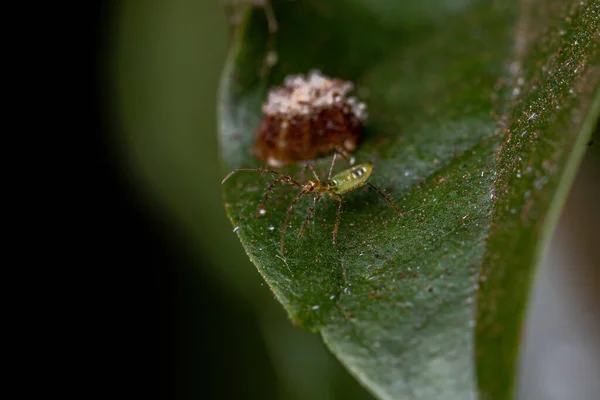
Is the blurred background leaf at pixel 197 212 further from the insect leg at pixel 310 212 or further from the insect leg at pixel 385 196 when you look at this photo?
the insect leg at pixel 385 196

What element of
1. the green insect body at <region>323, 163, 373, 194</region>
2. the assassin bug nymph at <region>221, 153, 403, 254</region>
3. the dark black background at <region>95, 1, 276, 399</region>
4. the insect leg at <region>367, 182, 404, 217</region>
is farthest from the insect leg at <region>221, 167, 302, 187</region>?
the dark black background at <region>95, 1, 276, 399</region>

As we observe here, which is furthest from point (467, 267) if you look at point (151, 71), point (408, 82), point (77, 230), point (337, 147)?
point (151, 71)

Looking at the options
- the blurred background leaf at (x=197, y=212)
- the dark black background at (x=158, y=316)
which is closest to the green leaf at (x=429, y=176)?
the blurred background leaf at (x=197, y=212)

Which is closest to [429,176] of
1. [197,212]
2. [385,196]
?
[385,196]

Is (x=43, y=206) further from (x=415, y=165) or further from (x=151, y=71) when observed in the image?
(x=415, y=165)

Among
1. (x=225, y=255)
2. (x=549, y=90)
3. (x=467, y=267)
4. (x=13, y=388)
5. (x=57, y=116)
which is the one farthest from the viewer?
(x=57, y=116)

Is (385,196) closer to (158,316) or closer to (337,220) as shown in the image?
(337,220)

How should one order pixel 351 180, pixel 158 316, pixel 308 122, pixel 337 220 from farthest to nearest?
pixel 158 316 → pixel 308 122 → pixel 351 180 → pixel 337 220
